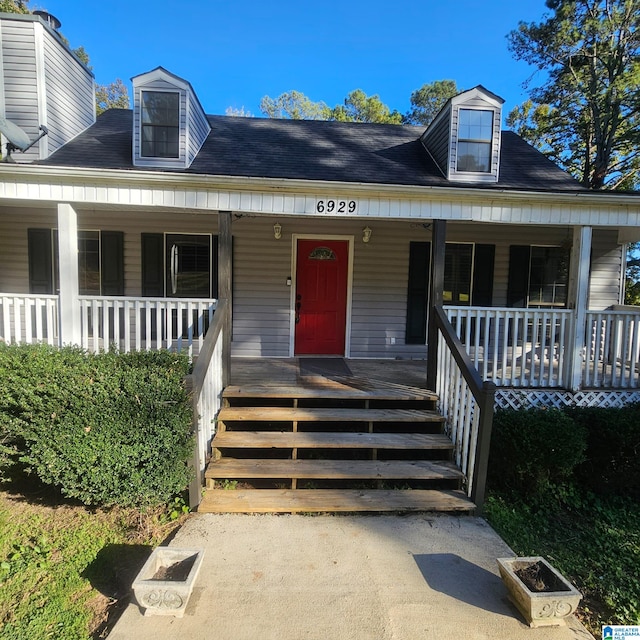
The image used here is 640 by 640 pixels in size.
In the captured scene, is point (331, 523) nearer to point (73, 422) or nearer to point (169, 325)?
point (73, 422)

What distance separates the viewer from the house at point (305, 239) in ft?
16.5

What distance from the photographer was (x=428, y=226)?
6848 mm

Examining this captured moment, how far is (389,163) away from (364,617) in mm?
6006

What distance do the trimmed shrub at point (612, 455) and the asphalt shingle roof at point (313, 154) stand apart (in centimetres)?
286

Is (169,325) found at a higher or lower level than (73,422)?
higher

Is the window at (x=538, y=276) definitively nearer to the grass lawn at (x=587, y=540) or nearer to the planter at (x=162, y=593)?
the grass lawn at (x=587, y=540)

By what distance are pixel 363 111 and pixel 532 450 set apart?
86.8ft

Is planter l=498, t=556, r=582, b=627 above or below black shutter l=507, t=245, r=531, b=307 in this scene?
below

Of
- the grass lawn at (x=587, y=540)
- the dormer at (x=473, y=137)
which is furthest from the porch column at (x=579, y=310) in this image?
the dormer at (x=473, y=137)

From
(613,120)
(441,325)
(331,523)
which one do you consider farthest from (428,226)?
(613,120)

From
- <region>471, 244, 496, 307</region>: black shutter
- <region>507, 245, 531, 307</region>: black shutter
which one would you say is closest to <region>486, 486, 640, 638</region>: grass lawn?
<region>471, 244, 496, 307</region>: black shutter

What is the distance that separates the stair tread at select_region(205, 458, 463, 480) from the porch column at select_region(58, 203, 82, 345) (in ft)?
8.77

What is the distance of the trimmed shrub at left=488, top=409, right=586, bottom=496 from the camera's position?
405 cm

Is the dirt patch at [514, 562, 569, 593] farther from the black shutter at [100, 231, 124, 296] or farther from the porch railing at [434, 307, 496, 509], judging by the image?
the black shutter at [100, 231, 124, 296]
